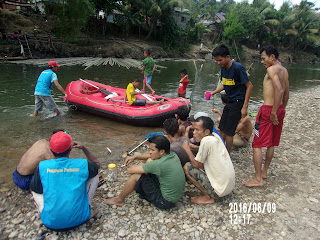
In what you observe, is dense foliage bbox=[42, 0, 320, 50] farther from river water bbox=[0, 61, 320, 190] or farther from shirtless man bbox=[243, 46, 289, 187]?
shirtless man bbox=[243, 46, 289, 187]

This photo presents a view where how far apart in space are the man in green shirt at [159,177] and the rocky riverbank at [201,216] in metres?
0.25

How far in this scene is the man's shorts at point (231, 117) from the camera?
3883 mm

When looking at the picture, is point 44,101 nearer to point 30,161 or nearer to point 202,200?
point 30,161

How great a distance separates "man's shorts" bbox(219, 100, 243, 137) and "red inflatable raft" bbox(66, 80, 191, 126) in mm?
2731

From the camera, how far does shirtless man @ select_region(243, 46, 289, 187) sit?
130 inches

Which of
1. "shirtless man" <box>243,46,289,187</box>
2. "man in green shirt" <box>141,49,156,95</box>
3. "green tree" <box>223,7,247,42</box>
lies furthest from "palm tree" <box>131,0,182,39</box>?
"shirtless man" <box>243,46,289,187</box>

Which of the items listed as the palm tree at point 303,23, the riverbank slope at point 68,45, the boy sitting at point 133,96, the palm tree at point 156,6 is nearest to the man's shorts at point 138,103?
the boy sitting at point 133,96

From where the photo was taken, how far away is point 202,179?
3.21m

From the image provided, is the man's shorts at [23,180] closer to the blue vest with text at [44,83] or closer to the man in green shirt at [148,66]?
the blue vest with text at [44,83]

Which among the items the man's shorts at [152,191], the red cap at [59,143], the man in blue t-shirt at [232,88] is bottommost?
the man's shorts at [152,191]

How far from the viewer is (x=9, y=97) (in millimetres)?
9344

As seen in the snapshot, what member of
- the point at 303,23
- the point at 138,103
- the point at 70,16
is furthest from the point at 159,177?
the point at 303,23

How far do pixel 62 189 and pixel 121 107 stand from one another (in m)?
4.62

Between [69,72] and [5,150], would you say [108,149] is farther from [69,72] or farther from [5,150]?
[69,72]
